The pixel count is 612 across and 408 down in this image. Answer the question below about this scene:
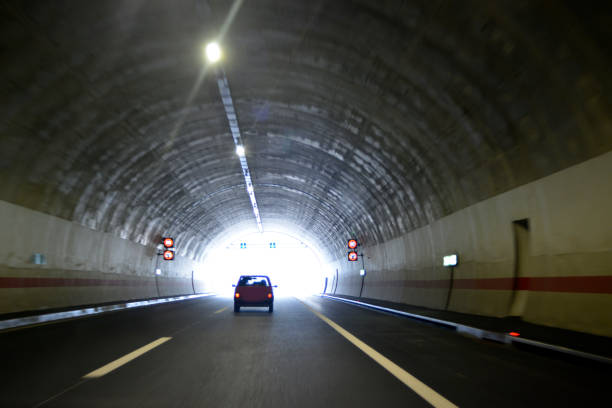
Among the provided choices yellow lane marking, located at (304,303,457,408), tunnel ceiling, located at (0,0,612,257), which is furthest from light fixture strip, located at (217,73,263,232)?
yellow lane marking, located at (304,303,457,408)

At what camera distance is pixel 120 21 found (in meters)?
10.8

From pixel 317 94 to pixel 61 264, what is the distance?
36.0 feet

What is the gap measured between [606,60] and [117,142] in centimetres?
1445

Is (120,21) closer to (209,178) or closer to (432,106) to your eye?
(432,106)

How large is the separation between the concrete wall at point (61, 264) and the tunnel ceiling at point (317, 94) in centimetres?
72

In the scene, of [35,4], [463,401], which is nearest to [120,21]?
[35,4]

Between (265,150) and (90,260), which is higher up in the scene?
(265,150)

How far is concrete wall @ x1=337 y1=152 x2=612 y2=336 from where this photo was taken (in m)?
8.91

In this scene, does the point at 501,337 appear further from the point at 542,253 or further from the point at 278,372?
the point at 278,372

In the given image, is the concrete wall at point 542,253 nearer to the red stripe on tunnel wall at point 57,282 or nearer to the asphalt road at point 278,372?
the asphalt road at point 278,372

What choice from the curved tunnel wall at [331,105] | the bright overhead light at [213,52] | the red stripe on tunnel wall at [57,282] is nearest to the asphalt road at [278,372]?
the curved tunnel wall at [331,105]

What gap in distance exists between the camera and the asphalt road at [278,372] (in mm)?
4879

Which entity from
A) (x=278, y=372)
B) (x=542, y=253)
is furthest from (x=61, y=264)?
(x=542, y=253)

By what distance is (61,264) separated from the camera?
58.7 feet
